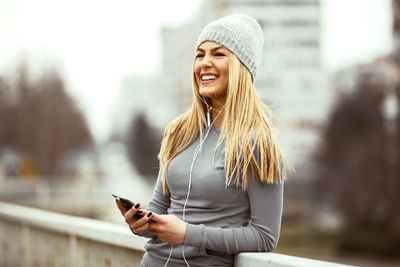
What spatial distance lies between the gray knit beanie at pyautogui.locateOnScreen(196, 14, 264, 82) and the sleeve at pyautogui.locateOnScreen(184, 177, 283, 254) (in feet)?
1.86

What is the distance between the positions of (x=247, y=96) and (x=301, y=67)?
3224 inches

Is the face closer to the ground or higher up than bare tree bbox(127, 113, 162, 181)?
higher up

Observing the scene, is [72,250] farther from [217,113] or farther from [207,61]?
[207,61]

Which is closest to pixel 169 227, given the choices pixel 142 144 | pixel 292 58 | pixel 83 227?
pixel 83 227

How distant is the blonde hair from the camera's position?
94.0 inches

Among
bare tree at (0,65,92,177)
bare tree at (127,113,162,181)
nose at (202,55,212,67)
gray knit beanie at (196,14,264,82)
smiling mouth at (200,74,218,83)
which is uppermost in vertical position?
gray knit beanie at (196,14,264,82)

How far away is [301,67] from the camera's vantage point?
82.6 metres

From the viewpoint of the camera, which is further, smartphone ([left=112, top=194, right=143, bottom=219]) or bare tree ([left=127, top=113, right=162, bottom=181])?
bare tree ([left=127, top=113, right=162, bottom=181])

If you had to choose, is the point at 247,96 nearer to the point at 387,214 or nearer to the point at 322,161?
the point at 387,214

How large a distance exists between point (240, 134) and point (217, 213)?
0.36 metres

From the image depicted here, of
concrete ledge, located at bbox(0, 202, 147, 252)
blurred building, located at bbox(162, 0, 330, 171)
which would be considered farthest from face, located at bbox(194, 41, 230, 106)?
blurred building, located at bbox(162, 0, 330, 171)

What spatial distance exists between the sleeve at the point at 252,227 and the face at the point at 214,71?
487mm

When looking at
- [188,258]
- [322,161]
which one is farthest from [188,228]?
[322,161]

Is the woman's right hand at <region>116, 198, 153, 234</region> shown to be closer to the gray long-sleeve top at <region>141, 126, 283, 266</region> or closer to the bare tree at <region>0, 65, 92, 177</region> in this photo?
the gray long-sleeve top at <region>141, 126, 283, 266</region>
